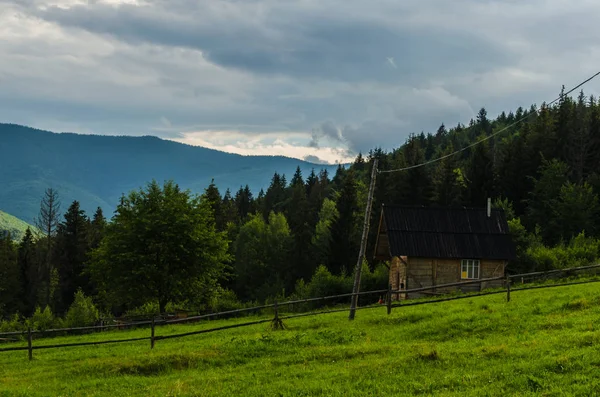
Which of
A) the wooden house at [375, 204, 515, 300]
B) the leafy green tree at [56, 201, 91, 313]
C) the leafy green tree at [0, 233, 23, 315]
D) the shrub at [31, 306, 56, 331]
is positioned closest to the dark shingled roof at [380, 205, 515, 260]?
the wooden house at [375, 204, 515, 300]

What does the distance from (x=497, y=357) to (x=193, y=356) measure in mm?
10099

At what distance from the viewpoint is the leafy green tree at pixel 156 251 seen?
4500cm

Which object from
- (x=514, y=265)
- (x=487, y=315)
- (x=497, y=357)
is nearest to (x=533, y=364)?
(x=497, y=357)

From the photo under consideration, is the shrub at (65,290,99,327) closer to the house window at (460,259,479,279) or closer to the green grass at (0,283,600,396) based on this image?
the green grass at (0,283,600,396)

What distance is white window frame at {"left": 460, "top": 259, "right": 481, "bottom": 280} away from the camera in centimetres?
4706

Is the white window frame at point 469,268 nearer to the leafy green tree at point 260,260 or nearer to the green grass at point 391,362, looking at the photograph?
the green grass at point 391,362

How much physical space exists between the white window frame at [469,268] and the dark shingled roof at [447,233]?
2.76ft

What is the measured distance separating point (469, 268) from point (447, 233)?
3302 millimetres

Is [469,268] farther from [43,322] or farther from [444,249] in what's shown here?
[43,322]

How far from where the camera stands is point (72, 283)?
85.4 m

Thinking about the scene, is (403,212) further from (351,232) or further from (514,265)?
(351,232)

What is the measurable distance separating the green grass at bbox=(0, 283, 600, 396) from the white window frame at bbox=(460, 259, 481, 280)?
2046 cm

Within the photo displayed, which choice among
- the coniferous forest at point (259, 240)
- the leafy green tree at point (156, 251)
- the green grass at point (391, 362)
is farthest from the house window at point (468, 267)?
the green grass at point (391, 362)

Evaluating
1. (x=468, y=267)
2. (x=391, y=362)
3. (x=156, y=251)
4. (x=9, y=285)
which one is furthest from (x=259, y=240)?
(x=391, y=362)
